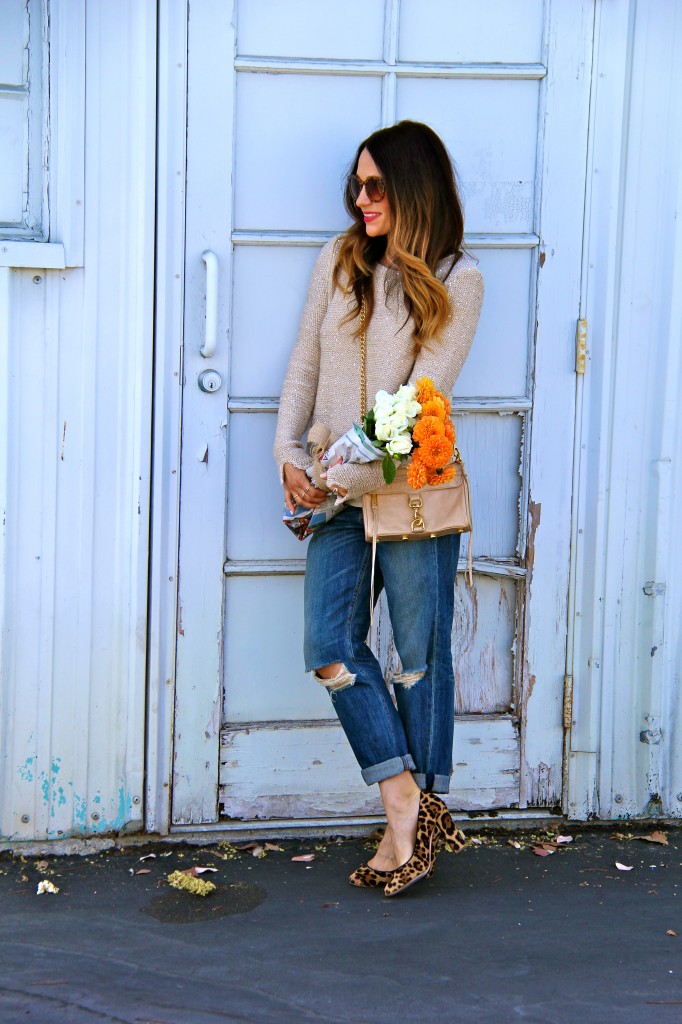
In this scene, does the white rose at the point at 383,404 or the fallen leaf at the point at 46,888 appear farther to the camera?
the fallen leaf at the point at 46,888

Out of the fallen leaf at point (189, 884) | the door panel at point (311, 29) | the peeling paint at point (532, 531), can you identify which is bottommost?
the fallen leaf at point (189, 884)

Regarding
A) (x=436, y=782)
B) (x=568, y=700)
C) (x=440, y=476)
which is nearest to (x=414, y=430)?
(x=440, y=476)

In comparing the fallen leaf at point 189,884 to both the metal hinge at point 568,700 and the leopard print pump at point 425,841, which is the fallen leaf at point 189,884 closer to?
the leopard print pump at point 425,841

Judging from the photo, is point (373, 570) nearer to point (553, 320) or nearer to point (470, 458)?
point (470, 458)

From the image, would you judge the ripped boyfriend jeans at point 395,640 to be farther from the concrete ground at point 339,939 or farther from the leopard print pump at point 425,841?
the concrete ground at point 339,939

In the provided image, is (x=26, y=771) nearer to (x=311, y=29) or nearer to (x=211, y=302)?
(x=211, y=302)

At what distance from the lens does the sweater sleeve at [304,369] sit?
2998mm

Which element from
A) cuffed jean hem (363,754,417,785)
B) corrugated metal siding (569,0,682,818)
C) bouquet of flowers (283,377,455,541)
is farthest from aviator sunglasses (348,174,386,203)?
cuffed jean hem (363,754,417,785)

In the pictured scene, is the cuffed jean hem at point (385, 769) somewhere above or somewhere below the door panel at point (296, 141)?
below

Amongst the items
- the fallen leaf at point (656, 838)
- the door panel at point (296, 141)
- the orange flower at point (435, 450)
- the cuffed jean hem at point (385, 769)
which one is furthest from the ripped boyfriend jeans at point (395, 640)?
the door panel at point (296, 141)

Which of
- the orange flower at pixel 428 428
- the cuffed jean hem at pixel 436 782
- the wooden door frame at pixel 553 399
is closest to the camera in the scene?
the orange flower at pixel 428 428

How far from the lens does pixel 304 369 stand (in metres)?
3.03

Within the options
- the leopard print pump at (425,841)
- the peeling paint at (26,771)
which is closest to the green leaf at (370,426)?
the leopard print pump at (425,841)

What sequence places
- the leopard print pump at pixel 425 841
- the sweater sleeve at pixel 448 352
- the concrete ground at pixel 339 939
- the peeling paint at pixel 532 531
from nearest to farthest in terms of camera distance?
1. the concrete ground at pixel 339 939
2. the sweater sleeve at pixel 448 352
3. the leopard print pump at pixel 425 841
4. the peeling paint at pixel 532 531
